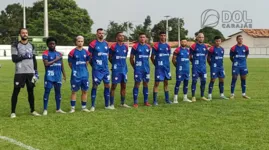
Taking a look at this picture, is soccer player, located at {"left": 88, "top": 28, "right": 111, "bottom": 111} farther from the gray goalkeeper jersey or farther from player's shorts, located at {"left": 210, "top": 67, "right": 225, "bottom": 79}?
player's shorts, located at {"left": 210, "top": 67, "right": 225, "bottom": 79}

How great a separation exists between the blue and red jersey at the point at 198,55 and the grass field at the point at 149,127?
1.29 metres

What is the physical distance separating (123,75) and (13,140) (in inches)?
156

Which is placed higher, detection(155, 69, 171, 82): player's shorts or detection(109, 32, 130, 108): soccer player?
detection(109, 32, 130, 108): soccer player

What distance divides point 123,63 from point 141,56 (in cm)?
57

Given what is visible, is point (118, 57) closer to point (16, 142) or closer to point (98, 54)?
point (98, 54)

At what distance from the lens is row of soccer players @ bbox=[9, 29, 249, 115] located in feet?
29.9

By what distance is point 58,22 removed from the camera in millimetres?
69250

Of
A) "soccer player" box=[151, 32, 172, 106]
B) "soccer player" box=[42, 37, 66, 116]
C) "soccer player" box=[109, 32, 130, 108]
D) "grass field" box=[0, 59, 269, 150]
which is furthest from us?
"soccer player" box=[151, 32, 172, 106]

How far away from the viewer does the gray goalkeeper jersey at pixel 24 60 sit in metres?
8.52

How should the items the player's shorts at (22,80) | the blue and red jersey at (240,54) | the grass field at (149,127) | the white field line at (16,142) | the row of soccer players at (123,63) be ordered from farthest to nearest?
the blue and red jersey at (240,54) < the row of soccer players at (123,63) < the player's shorts at (22,80) < the grass field at (149,127) < the white field line at (16,142)

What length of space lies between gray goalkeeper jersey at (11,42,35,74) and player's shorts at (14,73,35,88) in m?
0.09

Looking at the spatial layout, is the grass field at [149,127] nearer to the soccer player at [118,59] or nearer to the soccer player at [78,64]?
the soccer player at [78,64]

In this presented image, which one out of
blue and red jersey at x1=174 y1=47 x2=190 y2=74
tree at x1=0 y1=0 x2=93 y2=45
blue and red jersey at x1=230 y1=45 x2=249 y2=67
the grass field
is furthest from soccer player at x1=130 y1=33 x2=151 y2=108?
tree at x1=0 y1=0 x2=93 y2=45

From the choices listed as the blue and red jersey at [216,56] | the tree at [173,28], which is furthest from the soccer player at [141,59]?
the tree at [173,28]
